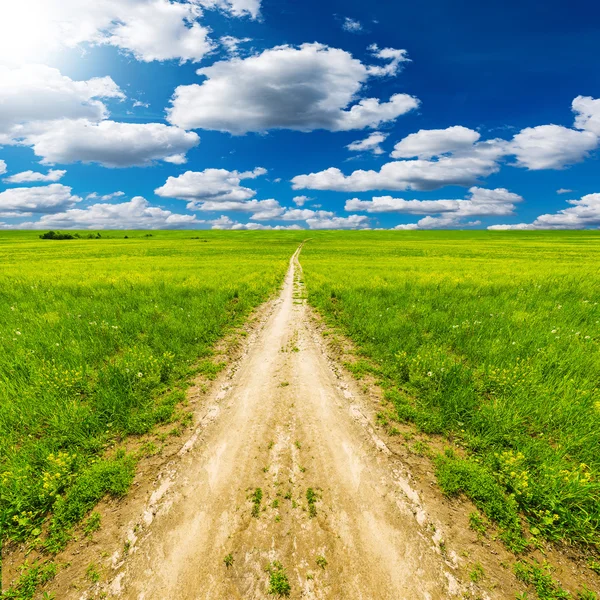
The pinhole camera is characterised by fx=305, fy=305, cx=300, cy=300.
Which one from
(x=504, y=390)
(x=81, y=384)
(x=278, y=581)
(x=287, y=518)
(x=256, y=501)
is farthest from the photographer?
(x=81, y=384)

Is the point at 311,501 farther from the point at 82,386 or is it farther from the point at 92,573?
the point at 82,386

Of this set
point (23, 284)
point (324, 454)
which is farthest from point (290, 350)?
point (23, 284)

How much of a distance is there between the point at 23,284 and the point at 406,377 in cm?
2230

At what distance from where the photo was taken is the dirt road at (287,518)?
363 centimetres

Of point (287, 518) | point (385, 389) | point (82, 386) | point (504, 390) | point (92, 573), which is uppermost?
point (82, 386)

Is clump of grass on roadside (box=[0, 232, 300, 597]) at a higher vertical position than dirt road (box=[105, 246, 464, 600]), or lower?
higher

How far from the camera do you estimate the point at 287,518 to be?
4.39 metres

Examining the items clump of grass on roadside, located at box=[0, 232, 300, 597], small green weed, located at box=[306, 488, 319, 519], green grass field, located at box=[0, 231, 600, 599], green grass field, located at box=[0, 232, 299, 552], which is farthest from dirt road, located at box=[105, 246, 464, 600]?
green grass field, located at box=[0, 232, 299, 552]

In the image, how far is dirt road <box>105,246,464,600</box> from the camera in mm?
3633

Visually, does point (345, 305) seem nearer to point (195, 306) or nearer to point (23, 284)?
point (195, 306)

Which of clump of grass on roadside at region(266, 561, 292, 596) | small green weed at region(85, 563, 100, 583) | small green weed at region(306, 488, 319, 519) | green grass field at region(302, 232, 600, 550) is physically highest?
green grass field at region(302, 232, 600, 550)

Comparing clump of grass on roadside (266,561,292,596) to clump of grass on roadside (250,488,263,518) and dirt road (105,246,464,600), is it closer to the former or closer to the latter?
dirt road (105,246,464,600)

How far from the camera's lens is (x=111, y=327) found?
10.7 metres

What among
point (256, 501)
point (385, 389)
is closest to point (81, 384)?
point (256, 501)
